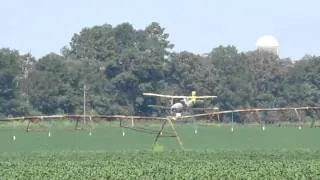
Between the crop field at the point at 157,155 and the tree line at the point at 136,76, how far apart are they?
98.1 feet

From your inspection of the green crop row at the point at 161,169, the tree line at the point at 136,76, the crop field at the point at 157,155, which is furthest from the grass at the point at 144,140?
the tree line at the point at 136,76

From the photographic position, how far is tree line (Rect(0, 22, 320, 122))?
4107 inches

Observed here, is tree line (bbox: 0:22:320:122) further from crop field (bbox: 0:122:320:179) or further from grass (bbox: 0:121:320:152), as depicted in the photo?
grass (bbox: 0:121:320:152)

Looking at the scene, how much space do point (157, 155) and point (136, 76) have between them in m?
66.9

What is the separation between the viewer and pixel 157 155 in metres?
43.3

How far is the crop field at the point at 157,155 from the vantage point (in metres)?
30.4

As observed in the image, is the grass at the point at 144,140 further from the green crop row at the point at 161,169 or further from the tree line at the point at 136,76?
the tree line at the point at 136,76

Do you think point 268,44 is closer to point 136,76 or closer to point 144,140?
point 136,76

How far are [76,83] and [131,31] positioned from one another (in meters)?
14.4

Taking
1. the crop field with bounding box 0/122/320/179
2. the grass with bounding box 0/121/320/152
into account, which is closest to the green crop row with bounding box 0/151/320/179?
the crop field with bounding box 0/122/320/179

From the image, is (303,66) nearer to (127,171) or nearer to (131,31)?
(131,31)

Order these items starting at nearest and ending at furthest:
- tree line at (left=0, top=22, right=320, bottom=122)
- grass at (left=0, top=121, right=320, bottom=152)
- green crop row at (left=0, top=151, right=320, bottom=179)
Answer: green crop row at (left=0, top=151, right=320, bottom=179) → grass at (left=0, top=121, right=320, bottom=152) → tree line at (left=0, top=22, right=320, bottom=122)

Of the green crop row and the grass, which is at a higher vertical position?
the grass

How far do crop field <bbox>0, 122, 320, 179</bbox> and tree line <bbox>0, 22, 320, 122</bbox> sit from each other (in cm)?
2991
